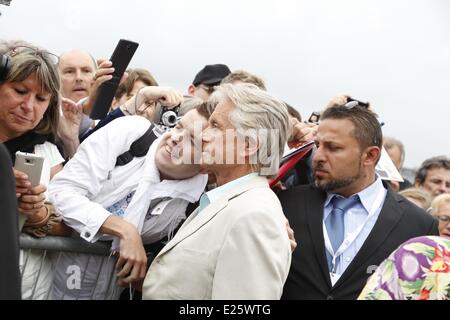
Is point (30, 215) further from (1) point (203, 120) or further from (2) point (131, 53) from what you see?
(2) point (131, 53)

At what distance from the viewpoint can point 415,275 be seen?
311 centimetres

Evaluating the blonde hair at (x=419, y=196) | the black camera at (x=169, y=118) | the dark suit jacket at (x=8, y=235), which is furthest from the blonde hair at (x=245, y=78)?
the dark suit jacket at (x=8, y=235)

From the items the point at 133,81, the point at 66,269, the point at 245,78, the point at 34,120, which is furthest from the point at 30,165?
the point at 133,81

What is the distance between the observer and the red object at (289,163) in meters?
4.89

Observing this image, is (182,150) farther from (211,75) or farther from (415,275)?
(211,75)

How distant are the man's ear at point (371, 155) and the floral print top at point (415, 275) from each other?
5.94 ft

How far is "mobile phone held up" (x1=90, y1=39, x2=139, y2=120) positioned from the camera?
500 centimetres

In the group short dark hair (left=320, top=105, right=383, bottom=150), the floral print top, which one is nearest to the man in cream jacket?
the floral print top

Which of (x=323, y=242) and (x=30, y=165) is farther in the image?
(x=323, y=242)

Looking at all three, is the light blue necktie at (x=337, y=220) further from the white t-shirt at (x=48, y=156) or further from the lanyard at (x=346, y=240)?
the white t-shirt at (x=48, y=156)

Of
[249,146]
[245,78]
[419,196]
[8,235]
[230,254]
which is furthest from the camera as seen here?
[419,196]

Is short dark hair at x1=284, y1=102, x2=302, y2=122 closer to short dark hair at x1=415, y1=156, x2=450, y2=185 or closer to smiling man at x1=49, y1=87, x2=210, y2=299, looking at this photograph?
smiling man at x1=49, y1=87, x2=210, y2=299

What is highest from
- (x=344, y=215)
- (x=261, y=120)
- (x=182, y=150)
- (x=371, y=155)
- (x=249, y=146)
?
(x=261, y=120)

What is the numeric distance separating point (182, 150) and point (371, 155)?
129 cm
